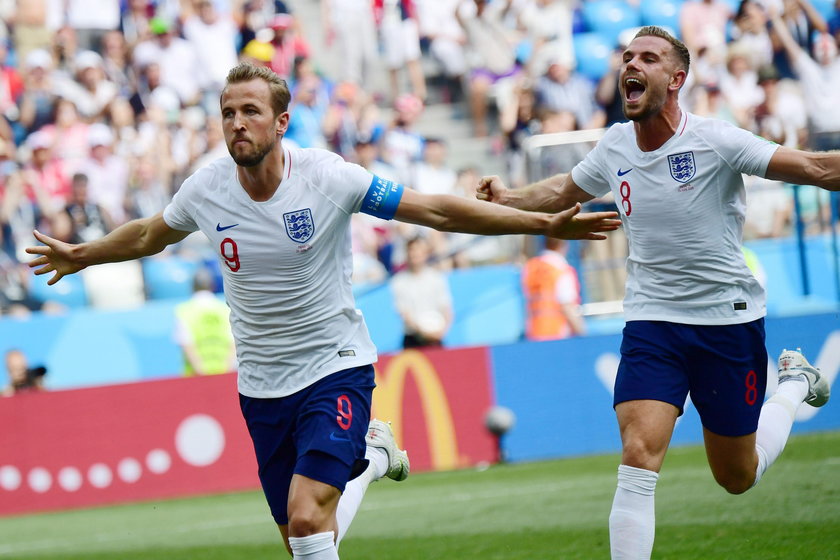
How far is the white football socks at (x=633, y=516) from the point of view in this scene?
5762 mm

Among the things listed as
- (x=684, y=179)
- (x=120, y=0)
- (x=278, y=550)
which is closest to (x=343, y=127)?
(x=120, y=0)

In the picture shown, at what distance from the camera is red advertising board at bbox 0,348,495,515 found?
42.3 ft

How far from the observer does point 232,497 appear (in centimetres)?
1248

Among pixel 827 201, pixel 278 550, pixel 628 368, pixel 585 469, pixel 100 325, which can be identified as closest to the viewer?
pixel 628 368

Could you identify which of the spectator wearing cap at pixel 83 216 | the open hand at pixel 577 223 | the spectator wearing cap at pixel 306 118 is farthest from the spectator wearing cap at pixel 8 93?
the open hand at pixel 577 223

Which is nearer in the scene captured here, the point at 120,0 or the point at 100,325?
the point at 100,325

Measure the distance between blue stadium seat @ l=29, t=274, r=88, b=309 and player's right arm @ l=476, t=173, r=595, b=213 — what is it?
32.1ft

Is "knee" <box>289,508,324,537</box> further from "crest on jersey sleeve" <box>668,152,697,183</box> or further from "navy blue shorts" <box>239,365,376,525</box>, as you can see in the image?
"crest on jersey sleeve" <box>668,152,697,183</box>

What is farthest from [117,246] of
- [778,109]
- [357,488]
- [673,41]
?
[778,109]

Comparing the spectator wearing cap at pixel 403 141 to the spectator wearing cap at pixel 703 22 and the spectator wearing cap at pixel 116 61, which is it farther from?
the spectator wearing cap at pixel 703 22

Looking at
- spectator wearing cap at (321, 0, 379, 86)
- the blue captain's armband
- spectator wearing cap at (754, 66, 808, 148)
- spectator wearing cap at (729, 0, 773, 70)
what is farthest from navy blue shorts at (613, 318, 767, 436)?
spectator wearing cap at (321, 0, 379, 86)

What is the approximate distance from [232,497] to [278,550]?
357 cm

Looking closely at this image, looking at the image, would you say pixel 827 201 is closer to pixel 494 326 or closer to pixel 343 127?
pixel 494 326

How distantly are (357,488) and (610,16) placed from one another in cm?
1449
